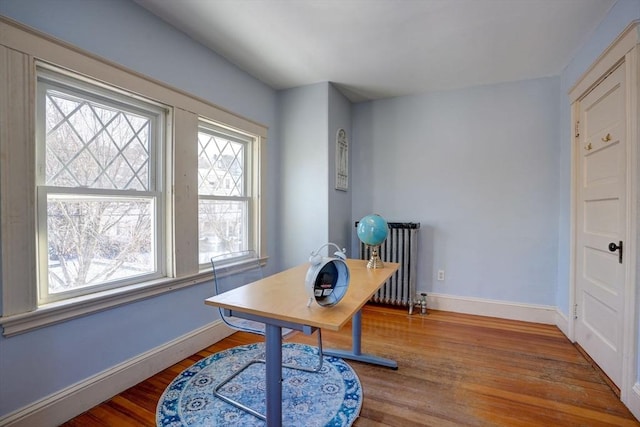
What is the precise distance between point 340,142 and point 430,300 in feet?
7.03

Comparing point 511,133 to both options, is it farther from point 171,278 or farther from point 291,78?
point 171,278

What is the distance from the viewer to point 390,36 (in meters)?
→ 2.28

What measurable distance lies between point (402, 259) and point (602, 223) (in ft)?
5.64

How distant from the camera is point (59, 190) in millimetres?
1641

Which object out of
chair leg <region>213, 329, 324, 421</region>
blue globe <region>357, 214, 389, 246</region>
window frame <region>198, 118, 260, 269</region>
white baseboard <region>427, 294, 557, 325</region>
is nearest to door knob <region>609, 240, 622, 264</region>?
white baseboard <region>427, 294, 557, 325</region>

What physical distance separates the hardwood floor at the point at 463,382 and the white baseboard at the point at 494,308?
0.47 ft

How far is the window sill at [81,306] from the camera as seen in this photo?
1.42 m

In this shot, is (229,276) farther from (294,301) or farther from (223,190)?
(223,190)

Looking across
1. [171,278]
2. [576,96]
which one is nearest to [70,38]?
[171,278]

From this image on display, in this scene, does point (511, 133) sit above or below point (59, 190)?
above

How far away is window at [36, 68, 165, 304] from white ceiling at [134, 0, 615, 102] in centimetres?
77

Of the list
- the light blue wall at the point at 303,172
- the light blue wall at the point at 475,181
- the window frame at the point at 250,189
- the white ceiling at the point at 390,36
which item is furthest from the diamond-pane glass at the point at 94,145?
the light blue wall at the point at 475,181

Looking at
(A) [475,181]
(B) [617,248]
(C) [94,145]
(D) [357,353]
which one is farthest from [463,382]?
(C) [94,145]

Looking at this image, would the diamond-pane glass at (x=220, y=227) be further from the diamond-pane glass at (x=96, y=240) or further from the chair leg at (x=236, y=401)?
the chair leg at (x=236, y=401)
